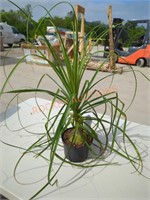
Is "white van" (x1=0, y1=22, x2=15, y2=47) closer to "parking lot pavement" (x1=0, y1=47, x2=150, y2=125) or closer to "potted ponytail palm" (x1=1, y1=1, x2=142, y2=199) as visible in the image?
"parking lot pavement" (x1=0, y1=47, x2=150, y2=125)

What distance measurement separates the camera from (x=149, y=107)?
219 cm

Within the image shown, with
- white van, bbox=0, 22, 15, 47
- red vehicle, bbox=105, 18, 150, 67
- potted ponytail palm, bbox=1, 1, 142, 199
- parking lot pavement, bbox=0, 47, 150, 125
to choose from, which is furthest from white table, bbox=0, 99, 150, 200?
white van, bbox=0, 22, 15, 47

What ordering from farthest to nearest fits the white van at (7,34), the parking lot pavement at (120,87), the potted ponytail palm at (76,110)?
the white van at (7,34)
the parking lot pavement at (120,87)
the potted ponytail palm at (76,110)

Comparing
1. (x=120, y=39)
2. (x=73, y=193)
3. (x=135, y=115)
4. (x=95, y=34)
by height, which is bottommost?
(x=135, y=115)

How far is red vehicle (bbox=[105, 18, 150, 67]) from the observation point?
454 centimetres

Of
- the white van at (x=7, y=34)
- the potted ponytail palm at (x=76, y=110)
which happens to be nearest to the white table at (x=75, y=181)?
the potted ponytail palm at (x=76, y=110)

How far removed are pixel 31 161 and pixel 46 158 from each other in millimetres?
45

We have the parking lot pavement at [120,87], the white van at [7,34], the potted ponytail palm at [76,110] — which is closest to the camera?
the potted ponytail palm at [76,110]

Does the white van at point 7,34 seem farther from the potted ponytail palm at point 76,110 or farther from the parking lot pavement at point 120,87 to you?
the potted ponytail palm at point 76,110

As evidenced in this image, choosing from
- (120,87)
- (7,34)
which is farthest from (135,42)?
(7,34)

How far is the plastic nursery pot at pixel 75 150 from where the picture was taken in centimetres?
58

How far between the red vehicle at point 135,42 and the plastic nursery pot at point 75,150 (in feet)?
13.2

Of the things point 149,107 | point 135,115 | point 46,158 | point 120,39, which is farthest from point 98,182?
point 120,39

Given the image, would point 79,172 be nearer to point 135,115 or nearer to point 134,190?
point 134,190
